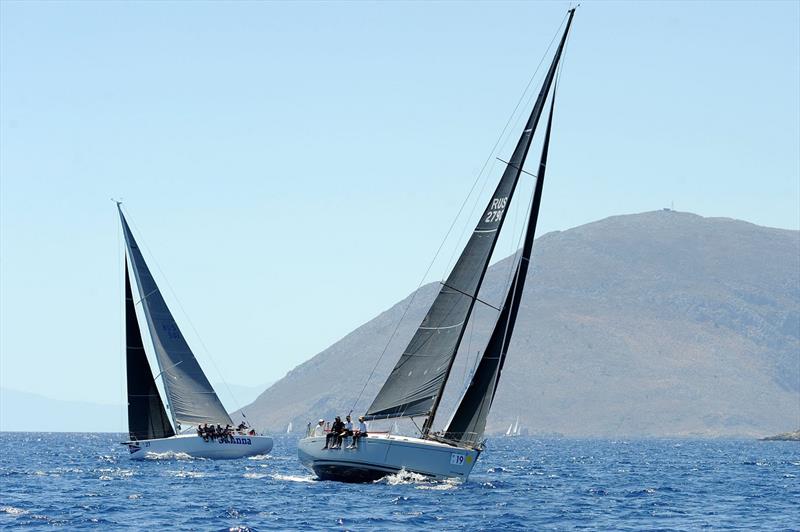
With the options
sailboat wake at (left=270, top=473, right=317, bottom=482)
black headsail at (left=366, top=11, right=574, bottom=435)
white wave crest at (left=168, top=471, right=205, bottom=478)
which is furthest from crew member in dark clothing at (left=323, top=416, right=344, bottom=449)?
white wave crest at (left=168, top=471, right=205, bottom=478)

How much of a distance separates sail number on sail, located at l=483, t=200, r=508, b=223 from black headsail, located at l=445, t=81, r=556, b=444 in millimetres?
1018

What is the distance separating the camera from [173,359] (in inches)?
2495

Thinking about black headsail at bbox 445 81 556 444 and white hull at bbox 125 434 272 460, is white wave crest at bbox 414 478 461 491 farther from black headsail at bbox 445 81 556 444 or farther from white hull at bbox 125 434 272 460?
white hull at bbox 125 434 272 460

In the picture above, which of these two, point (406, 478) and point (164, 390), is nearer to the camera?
point (406, 478)

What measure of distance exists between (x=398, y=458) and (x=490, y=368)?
3.91 metres

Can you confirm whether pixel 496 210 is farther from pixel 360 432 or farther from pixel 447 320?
pixel 360 432

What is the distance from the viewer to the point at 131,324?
204 feet

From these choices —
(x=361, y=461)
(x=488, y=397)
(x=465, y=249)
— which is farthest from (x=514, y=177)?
(x=361, y=461)

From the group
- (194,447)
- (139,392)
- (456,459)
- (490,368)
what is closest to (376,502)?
(456,459)

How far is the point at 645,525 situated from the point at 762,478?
26.7 m

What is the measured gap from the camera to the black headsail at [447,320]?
132 feet

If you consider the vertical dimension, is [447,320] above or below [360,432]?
above

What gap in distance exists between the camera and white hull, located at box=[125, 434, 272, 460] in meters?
61.3

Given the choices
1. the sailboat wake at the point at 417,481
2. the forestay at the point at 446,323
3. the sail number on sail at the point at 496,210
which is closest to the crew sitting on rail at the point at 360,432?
the forestay at the point at 446,323
